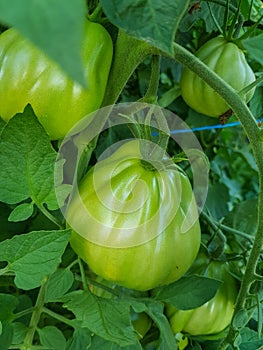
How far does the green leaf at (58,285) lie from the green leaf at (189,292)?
0.44 feet

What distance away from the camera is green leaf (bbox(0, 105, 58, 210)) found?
434mm

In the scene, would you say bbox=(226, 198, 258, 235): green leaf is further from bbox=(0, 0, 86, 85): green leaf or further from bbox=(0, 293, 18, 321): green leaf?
bbox=(0, 0, 86, 85): green leaf

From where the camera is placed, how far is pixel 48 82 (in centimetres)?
45

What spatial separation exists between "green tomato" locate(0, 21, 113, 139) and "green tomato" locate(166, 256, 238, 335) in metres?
0.34

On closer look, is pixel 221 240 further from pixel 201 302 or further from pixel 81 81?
pixel 81 81

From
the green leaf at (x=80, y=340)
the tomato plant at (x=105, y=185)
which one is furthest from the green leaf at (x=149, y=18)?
the green leaf at (x=80, y=340)

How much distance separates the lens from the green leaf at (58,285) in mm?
511

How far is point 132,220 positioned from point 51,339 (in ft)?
0.47

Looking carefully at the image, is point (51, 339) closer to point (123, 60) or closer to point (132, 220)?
point (132, 220)

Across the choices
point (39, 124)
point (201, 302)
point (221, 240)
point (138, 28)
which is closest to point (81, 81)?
point (138, 28)

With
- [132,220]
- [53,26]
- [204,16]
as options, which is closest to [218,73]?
[204,16]

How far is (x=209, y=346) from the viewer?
2.55ft

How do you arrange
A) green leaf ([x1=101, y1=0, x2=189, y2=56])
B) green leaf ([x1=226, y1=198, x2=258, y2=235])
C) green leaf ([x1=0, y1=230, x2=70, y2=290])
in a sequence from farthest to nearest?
green leaf ([x1=226, y1=198, x2=258, y2=235])
green leaf ([x1=0, y1=230, x2=70, y2=290])
green leaf ([x1=101, y1=0, x2=189, y2=56])

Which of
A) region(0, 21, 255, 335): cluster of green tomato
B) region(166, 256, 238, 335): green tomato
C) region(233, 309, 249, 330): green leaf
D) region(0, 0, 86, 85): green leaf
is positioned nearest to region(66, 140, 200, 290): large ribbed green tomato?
region(0, 21, 255, 335): cluster of green tomato
